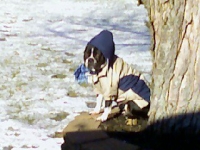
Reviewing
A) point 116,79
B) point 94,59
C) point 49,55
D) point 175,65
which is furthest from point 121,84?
point 49,55

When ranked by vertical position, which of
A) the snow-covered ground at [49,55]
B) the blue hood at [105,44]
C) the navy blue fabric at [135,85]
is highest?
the blue hood at [105,44]

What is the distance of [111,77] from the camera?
357 cm

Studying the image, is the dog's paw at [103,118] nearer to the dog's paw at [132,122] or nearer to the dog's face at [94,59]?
the dog's paw at [132,122]

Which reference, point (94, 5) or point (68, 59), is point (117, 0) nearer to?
point (94, 5)

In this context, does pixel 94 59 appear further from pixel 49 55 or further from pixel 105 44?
pixel 49 55

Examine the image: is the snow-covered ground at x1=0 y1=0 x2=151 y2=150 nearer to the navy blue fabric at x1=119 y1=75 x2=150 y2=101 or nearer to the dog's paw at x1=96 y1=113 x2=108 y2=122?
the dog's paw at x1=96 y1=113 x2=108 y2=122

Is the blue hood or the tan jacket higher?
the blue hood

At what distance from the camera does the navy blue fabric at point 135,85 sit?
11.7 ft

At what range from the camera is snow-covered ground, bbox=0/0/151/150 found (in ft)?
15.1

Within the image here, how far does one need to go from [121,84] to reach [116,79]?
52mm

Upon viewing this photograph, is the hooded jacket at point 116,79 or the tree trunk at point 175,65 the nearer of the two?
the tree trunk at point 175,65

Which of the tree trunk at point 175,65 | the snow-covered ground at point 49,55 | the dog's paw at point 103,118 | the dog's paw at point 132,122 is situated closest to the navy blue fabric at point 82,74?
the dog's paw at point 103,118

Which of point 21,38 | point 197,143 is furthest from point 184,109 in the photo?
point 21,38

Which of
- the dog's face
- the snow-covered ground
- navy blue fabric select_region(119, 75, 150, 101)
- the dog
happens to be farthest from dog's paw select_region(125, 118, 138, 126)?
the snow-covered ground
